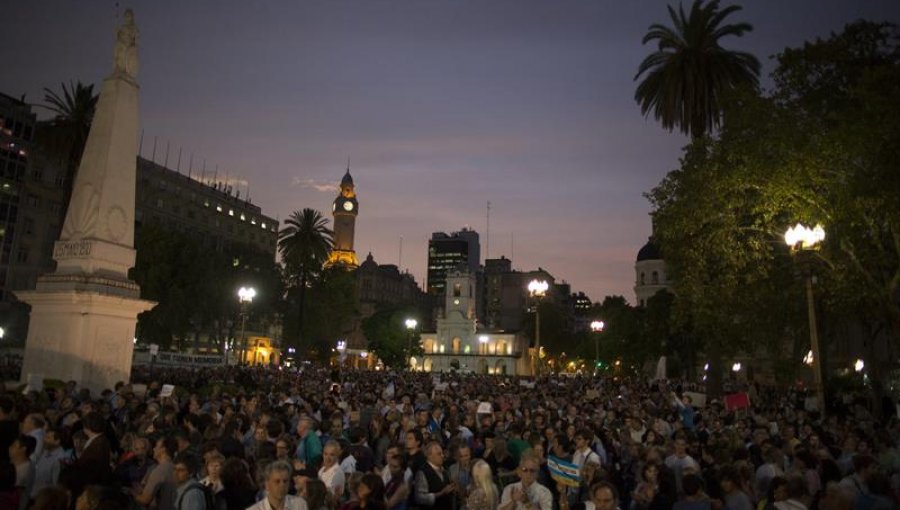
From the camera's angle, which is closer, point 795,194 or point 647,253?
point 795,194

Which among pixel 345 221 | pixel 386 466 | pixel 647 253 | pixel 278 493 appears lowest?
pixel 386 466

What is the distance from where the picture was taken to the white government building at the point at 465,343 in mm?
118875

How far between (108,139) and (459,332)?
333ft

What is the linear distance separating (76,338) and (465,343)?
337ft

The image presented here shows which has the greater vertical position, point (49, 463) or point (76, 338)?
point (76, 338)

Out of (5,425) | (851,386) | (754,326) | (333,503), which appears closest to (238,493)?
(333,503)

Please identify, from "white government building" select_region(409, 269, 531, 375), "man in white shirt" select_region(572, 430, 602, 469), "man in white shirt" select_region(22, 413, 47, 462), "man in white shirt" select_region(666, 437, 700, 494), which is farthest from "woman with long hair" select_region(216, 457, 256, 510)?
"white government building" select_region(409, 269, 531, 375)

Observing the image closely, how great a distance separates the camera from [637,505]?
25.2 feet

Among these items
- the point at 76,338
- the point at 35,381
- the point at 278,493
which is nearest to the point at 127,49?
the point at 76,338

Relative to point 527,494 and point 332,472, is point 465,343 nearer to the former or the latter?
point 332,472

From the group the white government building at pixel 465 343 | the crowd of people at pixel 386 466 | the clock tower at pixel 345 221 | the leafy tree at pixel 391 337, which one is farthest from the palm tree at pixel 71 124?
the clock tower at pixel 345 221

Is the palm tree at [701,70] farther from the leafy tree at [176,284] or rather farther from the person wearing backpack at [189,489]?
the leafy tree at [176,284]

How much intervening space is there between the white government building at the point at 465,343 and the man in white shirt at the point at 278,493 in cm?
11362

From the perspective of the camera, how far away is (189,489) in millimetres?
5758
